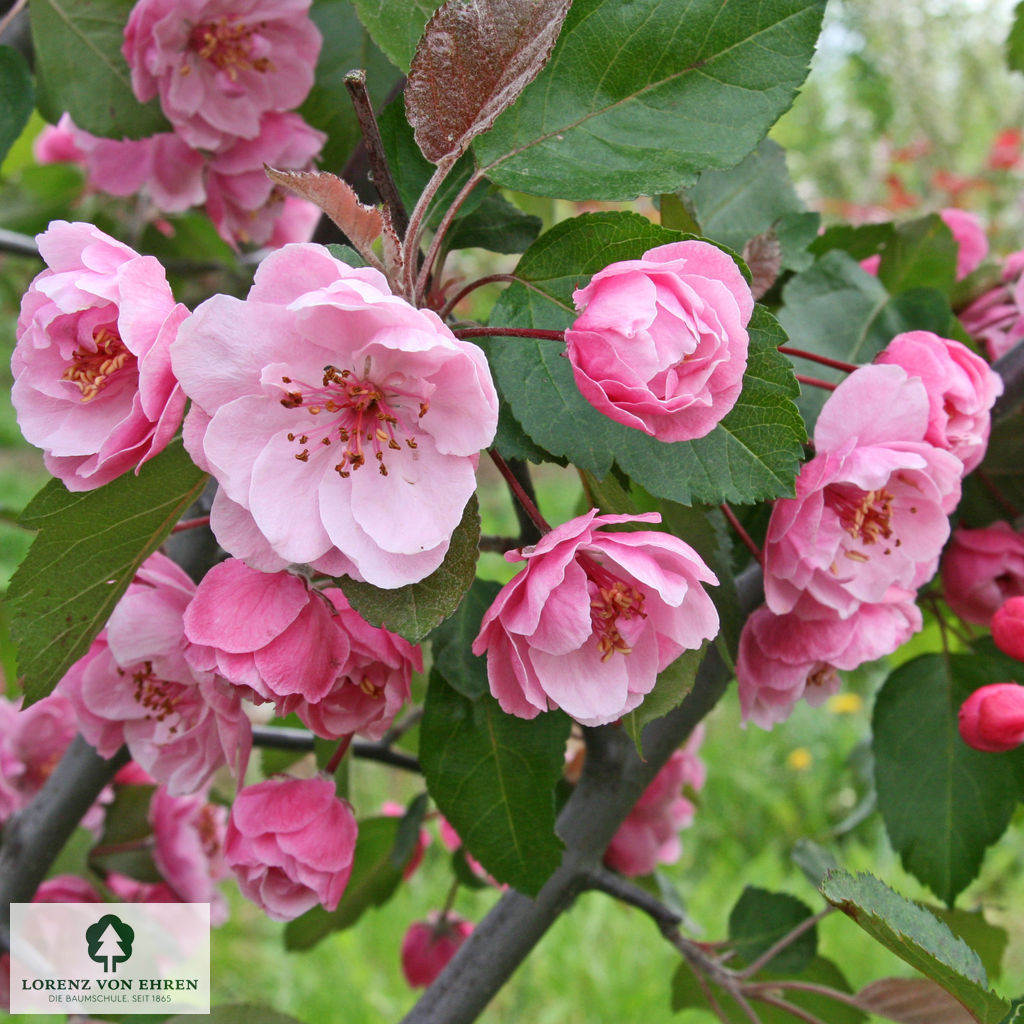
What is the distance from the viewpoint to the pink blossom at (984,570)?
0.88m

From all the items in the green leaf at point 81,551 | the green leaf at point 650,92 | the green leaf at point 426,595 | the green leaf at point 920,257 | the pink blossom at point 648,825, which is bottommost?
the pink blossom at point 648,825

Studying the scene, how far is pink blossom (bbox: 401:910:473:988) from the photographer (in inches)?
55.6

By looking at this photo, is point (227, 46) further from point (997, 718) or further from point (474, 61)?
point (997, 718)

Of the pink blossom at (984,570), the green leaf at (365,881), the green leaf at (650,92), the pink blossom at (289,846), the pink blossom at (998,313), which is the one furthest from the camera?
the green leaf at (365,881)

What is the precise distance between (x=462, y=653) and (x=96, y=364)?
1.06ft

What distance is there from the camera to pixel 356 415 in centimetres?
62

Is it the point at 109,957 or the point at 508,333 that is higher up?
the point at 508,333

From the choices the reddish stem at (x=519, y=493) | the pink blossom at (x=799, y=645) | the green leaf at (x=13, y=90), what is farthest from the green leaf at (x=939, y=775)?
the green leaf at (x=13, y=90)

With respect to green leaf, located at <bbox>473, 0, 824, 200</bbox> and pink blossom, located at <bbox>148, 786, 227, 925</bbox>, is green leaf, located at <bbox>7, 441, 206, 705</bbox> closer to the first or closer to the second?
green leaf, located at <bbox>473, 0, 824, 200</bbox>

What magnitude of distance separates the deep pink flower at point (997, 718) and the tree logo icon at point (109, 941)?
0.87 meters

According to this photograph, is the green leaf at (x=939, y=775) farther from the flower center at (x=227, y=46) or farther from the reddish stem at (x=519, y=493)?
the flower center at (x=227, y=46)

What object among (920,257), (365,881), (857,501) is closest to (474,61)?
(857,501)

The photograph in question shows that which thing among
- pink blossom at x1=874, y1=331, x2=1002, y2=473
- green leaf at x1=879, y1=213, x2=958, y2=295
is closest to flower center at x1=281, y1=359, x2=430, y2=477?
pink blossom at x1=874, y1=331, x2=1002, y2=473

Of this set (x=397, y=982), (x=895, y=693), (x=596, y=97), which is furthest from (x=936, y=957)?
(x=397, y=982)
